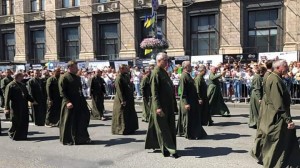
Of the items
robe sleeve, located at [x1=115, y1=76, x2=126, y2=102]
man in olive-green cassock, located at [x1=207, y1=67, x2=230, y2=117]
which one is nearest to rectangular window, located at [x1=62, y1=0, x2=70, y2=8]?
man in olive-green cassock, located at [x1=207, y1=67, x2=230, y2=117]

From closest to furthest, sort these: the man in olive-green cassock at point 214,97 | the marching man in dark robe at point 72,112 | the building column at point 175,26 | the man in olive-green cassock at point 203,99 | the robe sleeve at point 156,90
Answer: the robe sleeve at point 156,90 → the marching man in dark robe at point 72,112 → the man in olive-green cassock at point 203,99 → the man in olive-green cassock at point 214,97 → the building column at point 175,26

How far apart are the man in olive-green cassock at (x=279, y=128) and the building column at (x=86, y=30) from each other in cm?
2853

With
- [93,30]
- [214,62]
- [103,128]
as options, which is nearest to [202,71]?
[103,128]

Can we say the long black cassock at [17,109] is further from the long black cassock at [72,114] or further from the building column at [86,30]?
the building column at [86,30]

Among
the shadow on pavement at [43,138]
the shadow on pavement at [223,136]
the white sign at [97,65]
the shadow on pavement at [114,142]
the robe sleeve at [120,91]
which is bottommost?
the shadow on pavement at [43,138]

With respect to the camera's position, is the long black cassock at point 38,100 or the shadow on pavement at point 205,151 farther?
the long black cassock at point 38,100

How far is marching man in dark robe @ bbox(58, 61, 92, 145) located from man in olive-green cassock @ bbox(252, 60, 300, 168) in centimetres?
417

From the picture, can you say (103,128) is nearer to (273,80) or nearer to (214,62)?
(273,80)

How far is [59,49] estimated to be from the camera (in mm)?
36125

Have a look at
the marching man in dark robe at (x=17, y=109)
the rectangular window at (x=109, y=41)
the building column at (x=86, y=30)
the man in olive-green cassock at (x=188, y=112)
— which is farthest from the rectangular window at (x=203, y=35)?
the marching man in dark robe at (x=17, y=109)

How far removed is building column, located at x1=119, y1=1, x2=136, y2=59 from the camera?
31344 mm

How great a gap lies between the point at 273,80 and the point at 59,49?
32033 mm

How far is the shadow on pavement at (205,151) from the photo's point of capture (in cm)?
733

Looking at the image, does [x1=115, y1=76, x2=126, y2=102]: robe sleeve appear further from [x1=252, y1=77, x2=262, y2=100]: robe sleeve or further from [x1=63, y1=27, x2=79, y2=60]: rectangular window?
[x1=63, y1=27, x2=79, y2=60]: rectangular window
